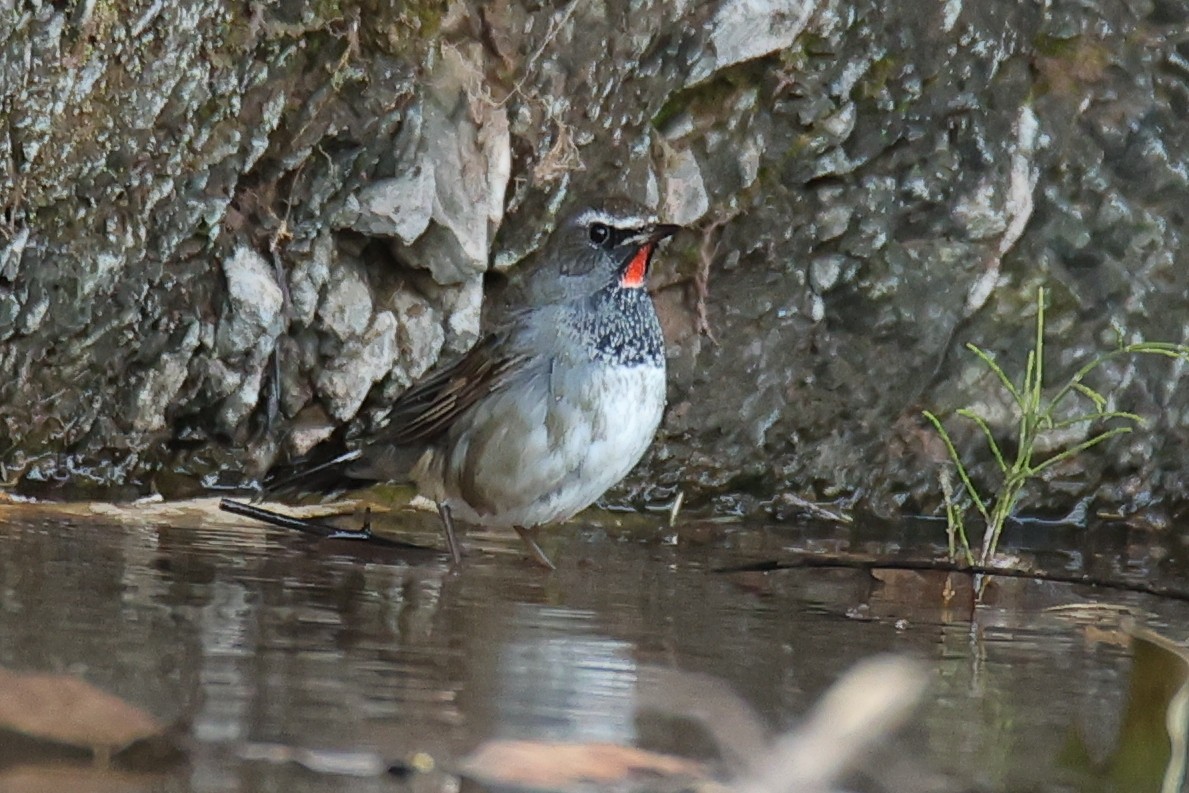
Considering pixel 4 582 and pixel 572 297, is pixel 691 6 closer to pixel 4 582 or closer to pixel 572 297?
pixel 572 297

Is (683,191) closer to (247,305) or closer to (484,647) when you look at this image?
(247,305)

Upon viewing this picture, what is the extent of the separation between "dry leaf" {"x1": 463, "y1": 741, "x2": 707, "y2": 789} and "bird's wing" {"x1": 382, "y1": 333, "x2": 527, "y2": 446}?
3143 millimetres

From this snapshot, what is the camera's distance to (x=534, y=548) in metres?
5.30

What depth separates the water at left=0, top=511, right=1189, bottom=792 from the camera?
7.63ft

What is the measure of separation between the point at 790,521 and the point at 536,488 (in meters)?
1.69

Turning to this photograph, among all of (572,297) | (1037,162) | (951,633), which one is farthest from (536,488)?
(1037,162)

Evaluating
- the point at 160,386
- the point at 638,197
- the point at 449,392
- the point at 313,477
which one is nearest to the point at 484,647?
the point at 449,392

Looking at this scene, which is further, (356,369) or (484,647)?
(356,369)

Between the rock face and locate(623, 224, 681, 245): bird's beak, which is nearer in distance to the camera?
→ the rock face

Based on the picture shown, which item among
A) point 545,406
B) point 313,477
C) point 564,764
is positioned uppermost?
point 545,406

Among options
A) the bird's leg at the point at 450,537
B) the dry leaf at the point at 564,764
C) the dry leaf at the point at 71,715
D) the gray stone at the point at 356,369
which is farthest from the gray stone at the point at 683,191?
the dry leaf at the point at 71,715

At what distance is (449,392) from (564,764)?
343cm

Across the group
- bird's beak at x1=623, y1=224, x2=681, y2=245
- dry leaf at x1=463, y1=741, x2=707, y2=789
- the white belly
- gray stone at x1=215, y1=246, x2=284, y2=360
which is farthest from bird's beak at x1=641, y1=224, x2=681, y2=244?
dry leaf at x1=463, y1=741, x2=707, y2=789

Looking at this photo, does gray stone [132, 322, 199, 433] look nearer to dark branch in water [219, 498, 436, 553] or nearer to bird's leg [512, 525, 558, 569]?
dark branch in water [219, 498, 436, 553]
